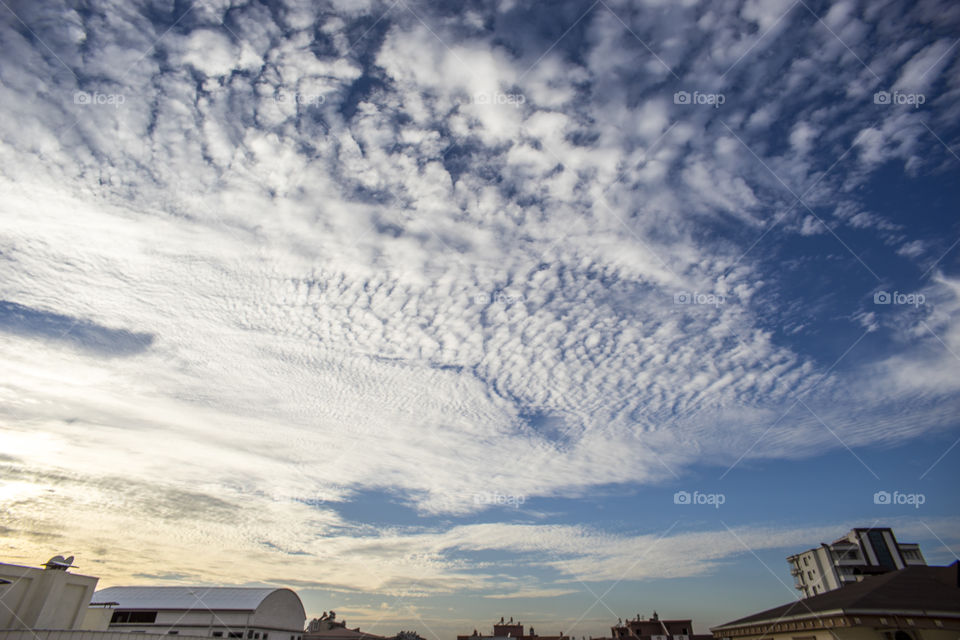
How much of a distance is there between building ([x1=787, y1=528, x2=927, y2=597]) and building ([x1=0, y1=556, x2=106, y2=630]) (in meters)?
86.6

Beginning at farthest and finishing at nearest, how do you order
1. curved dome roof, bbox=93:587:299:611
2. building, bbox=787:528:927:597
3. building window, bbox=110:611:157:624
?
building, bbox=787:528:927:597
building window, bbox=110:611:157:624
curved dome roof, bbox=93:587:299:611

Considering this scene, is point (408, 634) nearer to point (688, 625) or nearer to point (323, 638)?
point (323, 638)

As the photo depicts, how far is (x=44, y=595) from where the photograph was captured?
27.8 meters

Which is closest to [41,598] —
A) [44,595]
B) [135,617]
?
[44,595]

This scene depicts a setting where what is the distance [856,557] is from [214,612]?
3335 inches

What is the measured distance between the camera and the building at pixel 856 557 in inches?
2635

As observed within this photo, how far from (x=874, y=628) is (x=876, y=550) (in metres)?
68.9

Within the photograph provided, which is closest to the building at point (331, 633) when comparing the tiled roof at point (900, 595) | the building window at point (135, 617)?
the building window at point (135, 617)

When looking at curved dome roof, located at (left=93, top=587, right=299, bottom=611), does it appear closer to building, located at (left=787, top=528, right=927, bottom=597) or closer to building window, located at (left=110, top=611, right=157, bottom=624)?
building window, located at (left=110, top=611, right=157, bottom=624)

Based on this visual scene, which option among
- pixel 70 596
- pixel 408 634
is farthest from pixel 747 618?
pixel 408 634

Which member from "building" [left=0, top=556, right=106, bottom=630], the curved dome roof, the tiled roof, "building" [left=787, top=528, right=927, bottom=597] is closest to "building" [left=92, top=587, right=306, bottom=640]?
the curved dome roof

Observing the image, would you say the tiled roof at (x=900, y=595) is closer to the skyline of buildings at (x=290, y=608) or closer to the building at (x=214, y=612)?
the skyline of buildings at (x=290, y=608)

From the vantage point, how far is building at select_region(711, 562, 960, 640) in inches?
685

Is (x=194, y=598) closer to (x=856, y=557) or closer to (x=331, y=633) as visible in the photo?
(x=331, y=633)
